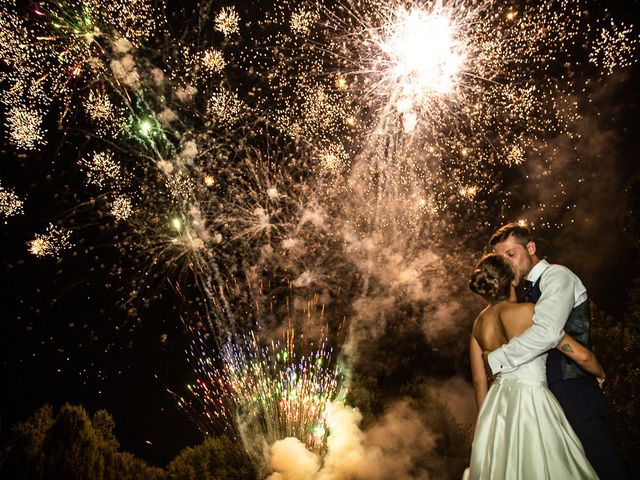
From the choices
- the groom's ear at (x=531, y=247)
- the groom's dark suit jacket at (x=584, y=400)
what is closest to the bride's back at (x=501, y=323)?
the groom's dark suit jacket at (x=584, y=400)

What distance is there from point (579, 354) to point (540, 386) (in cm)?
35

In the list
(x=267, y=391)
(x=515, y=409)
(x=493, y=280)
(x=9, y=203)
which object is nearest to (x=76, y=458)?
(x=267, y=391)

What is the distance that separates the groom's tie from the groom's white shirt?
244 mm

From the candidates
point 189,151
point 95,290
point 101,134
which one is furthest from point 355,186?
point 95,290

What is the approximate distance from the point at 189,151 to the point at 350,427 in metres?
8.20

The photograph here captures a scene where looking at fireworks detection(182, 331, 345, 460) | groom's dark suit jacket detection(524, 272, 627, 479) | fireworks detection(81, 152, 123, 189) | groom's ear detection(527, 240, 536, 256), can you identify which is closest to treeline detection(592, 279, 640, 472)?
fireworks detection(182, 331, 345, 460)

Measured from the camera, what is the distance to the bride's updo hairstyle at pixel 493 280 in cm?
309

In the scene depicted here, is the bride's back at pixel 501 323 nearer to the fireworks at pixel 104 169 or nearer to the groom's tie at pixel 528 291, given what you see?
the groom's tie at pixel 528 291

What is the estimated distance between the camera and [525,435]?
2.75 meters

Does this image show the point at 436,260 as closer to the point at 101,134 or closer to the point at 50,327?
the point at 101,134

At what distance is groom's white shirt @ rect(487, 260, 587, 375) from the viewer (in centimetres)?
258

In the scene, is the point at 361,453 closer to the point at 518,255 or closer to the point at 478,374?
the point at 478,374

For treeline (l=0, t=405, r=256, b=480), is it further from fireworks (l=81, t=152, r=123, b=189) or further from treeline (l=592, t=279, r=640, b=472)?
treeline (l=592, t=279, r=640, b=472)

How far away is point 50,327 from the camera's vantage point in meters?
12.9
